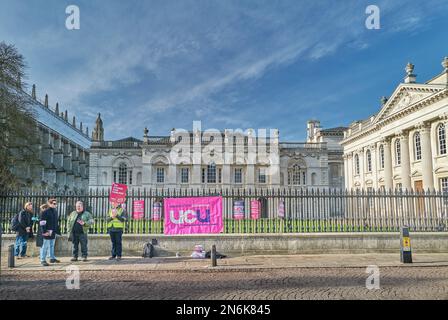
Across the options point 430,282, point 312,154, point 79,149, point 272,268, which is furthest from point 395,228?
point 79,149

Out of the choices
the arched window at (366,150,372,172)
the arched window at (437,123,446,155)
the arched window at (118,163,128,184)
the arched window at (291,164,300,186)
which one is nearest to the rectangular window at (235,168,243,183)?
the arched window at (291,164,300,186)

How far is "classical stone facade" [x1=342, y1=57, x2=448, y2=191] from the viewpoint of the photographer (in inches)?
1111

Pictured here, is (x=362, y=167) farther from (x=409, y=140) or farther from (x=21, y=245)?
(x=21, y=245)

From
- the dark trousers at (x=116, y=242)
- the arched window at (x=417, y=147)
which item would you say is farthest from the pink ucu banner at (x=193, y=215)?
the arched window at (x=417, y=147)

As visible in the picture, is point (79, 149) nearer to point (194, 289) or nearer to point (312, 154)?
point (312, 154)

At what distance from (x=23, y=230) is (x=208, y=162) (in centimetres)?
3687

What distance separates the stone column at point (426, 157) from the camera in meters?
28.9

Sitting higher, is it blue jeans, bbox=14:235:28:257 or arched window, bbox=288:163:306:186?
arched window, bbox=288:163:306:186

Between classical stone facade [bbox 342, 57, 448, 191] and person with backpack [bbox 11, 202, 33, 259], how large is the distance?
76.8 ft

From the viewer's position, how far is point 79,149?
7638 cm

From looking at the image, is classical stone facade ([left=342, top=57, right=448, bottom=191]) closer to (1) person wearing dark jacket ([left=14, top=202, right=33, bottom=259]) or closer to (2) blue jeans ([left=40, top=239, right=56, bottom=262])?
(2) blue jeans ([left=40, top=239, right=56, bottom=262])

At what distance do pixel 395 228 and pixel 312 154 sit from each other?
37820 mm

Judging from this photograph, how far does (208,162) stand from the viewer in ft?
156

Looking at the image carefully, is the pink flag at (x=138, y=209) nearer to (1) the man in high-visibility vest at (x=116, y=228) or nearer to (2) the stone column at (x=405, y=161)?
(1) the man in high-visibility vest at (x=116, y=228)
